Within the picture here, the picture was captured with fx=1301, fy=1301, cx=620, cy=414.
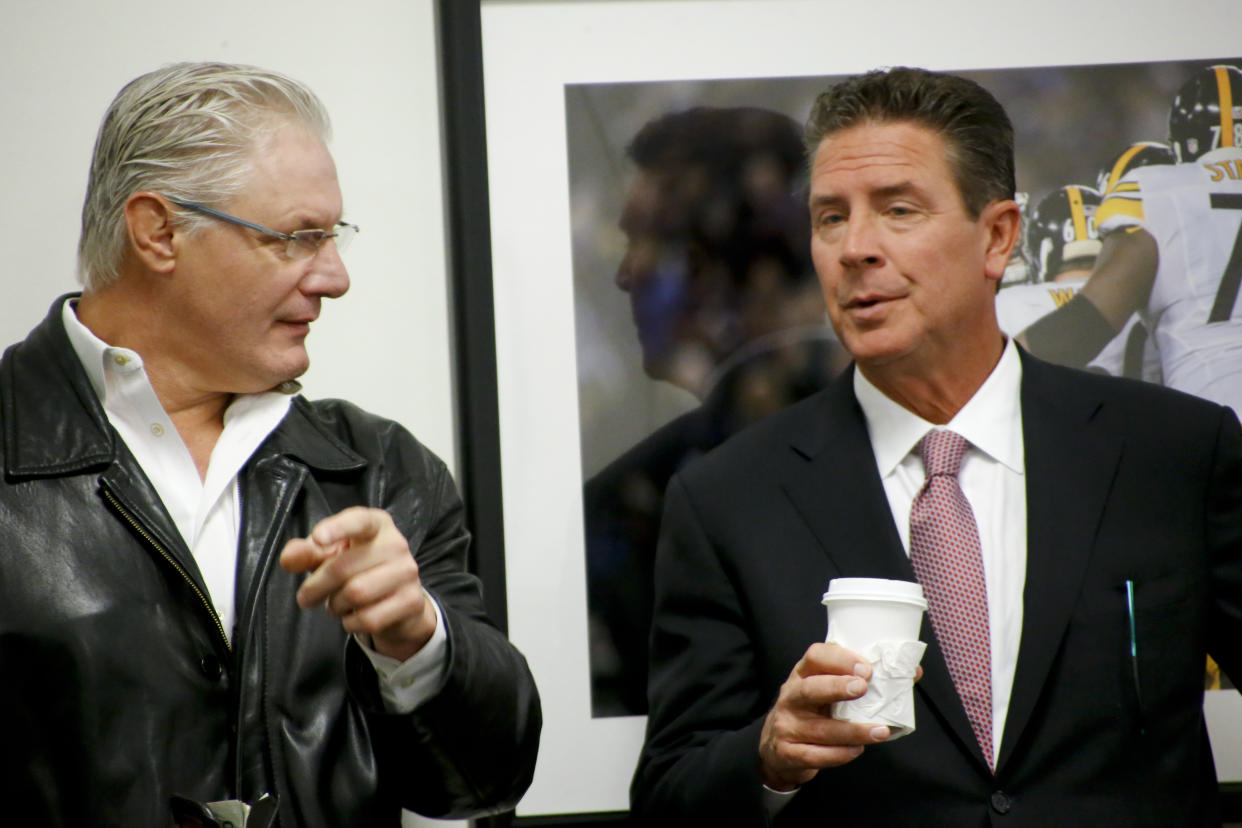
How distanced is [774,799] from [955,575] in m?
0.34

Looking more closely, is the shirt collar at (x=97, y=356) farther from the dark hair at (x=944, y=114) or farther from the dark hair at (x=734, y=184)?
the dark hair at (x=944, y=114)

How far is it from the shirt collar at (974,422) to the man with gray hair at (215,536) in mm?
560

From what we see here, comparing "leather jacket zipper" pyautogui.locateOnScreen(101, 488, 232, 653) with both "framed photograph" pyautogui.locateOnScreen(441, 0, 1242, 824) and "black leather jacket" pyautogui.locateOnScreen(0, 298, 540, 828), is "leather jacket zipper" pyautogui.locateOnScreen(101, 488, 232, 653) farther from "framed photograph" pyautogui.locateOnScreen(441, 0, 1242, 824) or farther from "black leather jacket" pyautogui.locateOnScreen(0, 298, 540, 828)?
"framed photograph" pyautogui.locateOnScreen(441, 0, 1242, 824)

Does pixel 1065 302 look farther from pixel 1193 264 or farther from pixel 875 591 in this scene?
pixel 875 591

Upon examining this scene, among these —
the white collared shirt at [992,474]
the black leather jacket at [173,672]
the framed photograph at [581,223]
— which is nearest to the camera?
the black leather jacket at [173,672]

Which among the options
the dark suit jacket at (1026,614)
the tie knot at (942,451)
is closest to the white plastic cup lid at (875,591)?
A: the dark suit jacket at (1026,614)

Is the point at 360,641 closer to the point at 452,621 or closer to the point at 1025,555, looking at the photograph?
the point at 452,621

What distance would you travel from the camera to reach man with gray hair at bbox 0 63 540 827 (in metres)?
1.35

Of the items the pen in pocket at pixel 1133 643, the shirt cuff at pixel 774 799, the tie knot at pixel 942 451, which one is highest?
the tie knot at pixel 942 451

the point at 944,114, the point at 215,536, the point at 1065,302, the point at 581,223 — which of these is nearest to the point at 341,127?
the point at 581,223

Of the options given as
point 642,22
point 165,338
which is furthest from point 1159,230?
point 165,338

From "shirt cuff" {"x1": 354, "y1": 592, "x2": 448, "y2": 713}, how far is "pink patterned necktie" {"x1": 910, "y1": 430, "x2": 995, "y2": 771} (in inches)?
23.3

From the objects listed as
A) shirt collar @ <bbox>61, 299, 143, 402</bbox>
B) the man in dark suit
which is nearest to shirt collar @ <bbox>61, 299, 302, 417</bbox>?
shirt collar @ <bbox>61, 299, 143, 402</bbox>

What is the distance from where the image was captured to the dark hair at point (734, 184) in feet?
6.17
